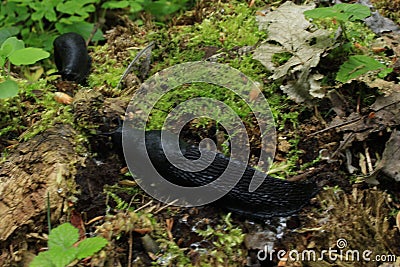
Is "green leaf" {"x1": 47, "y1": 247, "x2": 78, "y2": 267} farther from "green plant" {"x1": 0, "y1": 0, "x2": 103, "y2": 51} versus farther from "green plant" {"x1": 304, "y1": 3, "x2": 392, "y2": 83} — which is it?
"green plant" {"x1": 0, "y1": 0, "x2": 103, "y2": 51}

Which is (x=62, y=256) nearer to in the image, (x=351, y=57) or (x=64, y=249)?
(x=64, y=249)

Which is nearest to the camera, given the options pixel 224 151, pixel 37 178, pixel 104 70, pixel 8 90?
pixel 37 178

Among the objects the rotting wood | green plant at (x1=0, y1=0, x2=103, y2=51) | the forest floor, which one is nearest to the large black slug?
the forest floor

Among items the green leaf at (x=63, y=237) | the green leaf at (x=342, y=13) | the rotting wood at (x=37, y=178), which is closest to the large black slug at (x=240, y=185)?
the rotting wood at (x=37, y=178)

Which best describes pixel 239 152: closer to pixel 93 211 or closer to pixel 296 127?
pixel 296 127

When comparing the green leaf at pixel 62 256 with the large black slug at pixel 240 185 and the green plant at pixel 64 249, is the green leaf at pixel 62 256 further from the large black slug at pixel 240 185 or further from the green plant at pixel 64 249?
the large black slug at pixel 240 185

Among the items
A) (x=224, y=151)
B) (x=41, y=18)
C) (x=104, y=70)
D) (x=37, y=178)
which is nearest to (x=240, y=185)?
(x=224, y=151)
